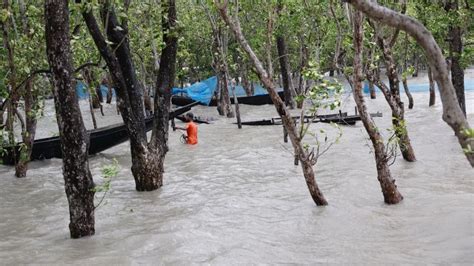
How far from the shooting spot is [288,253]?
5.93 m

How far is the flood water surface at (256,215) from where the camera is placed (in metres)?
5.94

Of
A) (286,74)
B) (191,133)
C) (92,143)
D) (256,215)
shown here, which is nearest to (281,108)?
(256,215)

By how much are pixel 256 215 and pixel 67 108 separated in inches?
123

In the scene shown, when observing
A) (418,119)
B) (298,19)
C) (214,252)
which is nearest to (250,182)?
(214,252)

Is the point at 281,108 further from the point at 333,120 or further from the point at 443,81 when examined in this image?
the point at 333,120

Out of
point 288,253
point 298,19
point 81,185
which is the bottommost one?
point 288,253

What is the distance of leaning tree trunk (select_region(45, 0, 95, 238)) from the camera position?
18.9 feet

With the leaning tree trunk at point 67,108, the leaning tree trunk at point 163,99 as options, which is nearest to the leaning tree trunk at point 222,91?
the leaning tree trunk at point 163,99

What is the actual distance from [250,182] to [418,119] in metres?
9.48

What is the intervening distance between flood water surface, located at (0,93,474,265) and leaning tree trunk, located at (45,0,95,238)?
0.76 m

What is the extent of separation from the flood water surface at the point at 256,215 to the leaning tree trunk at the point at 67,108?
2.51ft

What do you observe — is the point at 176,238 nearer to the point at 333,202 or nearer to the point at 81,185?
the point at 81,185

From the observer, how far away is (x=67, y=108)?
5902 mm

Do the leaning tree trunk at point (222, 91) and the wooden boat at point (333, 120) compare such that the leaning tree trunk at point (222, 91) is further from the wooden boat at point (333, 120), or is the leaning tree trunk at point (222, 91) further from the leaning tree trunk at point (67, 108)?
the leaning tree trunk at point (67, 108)
